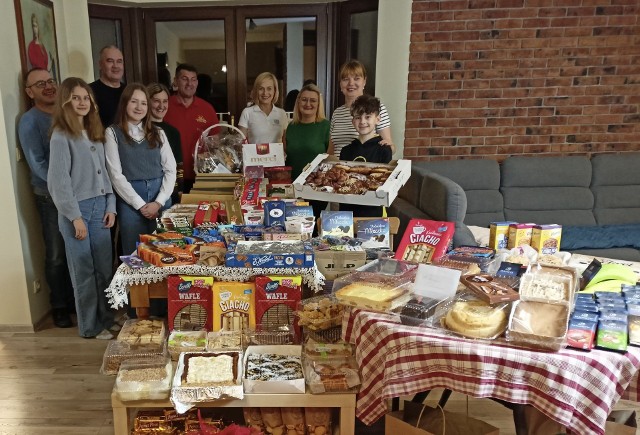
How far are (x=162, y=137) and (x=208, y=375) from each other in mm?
1661

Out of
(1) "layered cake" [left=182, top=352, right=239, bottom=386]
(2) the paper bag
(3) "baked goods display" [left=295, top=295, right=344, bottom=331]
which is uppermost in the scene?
(3) "baked goods display" [left=295, top=295, right=344, bottom=331]

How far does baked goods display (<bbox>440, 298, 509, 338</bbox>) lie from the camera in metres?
1.30

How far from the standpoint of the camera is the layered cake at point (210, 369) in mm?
1672

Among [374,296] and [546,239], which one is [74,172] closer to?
[374,296]

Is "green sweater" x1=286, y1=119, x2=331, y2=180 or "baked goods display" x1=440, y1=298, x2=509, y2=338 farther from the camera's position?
"green sweater" x1=286, y1=119, x2=331, y2=180

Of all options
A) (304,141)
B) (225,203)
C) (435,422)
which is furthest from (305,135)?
(435,422)

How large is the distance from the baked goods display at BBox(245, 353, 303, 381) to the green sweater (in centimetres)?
146

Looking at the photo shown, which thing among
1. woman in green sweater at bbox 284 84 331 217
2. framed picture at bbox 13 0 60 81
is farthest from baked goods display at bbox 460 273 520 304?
framed picture at bbox 13 0 60 81

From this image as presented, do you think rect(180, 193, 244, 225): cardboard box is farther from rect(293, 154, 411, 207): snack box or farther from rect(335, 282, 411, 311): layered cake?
rect(335, 282, 411, 311): layered cake

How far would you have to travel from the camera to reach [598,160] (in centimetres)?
394

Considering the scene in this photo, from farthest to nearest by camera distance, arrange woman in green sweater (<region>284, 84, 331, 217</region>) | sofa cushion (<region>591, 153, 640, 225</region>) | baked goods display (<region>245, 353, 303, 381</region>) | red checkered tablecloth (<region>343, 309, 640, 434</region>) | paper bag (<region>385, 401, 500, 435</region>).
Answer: sofa cushion (<region>591, 153, 640, 225</region>) < woman in green sweater (<region>284, 84, 331, 217</region>) < baked goods display (<region>245, 353, 303, 381</region>) < paper bag (<region>385, 401, 500, 435</region>) < red checkered tablecloth (<region>343, 309, 640, 434</region>)

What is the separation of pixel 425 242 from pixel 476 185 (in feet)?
6.93

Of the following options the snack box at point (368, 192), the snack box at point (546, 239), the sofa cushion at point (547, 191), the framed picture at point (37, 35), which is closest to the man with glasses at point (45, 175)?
the framed picture at point (37, 35)

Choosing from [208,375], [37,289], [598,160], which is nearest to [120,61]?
[37,289]
